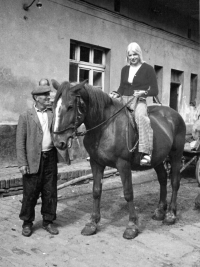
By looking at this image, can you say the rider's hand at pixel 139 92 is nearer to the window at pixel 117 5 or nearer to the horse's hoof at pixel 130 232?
the horse's hoof at pixel 130 232

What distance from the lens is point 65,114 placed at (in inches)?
139

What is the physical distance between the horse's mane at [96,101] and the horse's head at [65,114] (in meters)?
0.27

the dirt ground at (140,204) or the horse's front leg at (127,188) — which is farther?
the dirt ground at (140,204)

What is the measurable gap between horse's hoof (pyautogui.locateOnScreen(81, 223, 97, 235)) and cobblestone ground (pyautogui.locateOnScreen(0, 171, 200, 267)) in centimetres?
7

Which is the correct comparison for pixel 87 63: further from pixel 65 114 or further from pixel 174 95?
pixel 65 114

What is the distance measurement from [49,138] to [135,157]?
1195 mm

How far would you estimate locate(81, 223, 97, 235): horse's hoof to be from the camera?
415 centimetres

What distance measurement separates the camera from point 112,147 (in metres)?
4.02

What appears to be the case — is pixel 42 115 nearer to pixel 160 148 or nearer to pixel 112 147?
pixel 112 147

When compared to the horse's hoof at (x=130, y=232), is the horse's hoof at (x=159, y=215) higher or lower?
lower

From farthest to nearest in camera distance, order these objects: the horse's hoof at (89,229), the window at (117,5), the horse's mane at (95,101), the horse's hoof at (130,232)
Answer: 1. the window at (117,5)
2. the horse's hoof at (89,229)
3. the horse's hoof at (130,232)
4. the horse's mane at (95,101)

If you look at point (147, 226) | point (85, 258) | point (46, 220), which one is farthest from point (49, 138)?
point (147, 226)

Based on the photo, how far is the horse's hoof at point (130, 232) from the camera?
4.04 m

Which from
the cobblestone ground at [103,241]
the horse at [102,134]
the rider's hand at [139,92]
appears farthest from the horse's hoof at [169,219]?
the rider's hand at [139,92]
